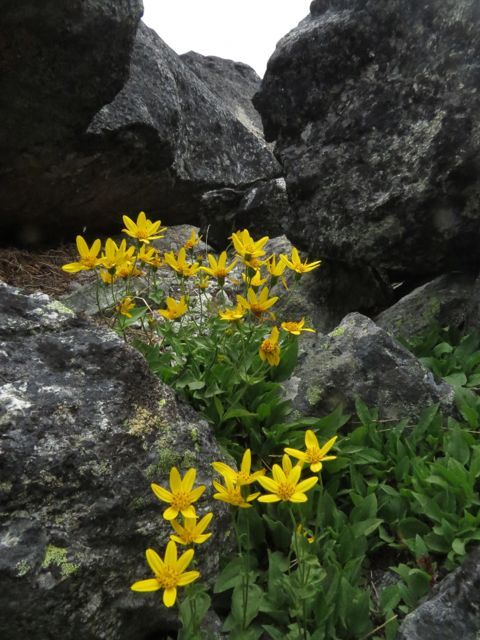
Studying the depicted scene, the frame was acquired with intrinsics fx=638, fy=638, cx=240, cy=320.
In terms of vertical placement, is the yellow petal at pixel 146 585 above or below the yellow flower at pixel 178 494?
below

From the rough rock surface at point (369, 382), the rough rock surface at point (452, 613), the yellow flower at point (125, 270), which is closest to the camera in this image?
the rough rock surface at point (452, 613)

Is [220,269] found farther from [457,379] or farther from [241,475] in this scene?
[457,379]

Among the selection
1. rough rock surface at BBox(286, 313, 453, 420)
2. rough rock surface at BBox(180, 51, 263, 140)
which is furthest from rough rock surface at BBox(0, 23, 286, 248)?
rough rock surface at BBox(286, 313, 453, 420)

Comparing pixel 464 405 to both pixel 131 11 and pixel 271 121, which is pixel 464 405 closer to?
pixel 271 121

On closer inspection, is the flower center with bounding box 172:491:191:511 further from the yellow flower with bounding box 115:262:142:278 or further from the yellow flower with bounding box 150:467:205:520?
the yellow flower with bounding box 115:262:142:278

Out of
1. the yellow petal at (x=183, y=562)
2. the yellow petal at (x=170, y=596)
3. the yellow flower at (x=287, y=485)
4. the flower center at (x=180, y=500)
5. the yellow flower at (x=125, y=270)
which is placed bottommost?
the yellow petal at (x=170, y=596)

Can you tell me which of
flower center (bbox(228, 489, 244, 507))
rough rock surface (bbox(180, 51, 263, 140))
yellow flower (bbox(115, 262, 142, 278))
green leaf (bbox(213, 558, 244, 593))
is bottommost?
green leaf (bbox(213, 558, 244, 593))

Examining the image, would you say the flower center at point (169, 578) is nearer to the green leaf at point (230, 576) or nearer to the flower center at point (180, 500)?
the flower center at point (180, 500)

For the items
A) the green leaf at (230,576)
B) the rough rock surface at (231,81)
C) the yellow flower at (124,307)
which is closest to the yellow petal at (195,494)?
the green leaf at (230,576)
